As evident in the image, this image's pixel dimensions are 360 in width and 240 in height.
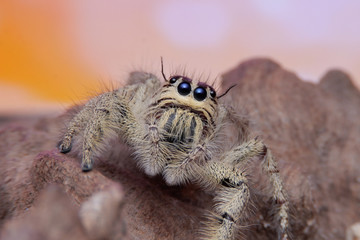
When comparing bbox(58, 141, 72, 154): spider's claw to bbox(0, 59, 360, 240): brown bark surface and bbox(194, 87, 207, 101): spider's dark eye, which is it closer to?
bbox(0, 59, 360, 240): brown bark surface

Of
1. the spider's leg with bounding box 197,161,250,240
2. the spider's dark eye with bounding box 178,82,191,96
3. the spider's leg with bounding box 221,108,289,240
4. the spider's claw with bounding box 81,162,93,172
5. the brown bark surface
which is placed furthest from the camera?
the spider's leg with bounding box 221,108,289,240

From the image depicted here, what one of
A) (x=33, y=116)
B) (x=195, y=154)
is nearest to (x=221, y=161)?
(x=195, y=154)

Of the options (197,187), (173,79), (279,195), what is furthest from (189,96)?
(279,195)

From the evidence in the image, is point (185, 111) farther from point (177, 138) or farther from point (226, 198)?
point (226, 198)

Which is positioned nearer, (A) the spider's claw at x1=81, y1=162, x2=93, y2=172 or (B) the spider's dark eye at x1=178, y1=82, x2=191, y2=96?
(A) the spider's claw at x1=81, y1=162, x2=93, y2=172

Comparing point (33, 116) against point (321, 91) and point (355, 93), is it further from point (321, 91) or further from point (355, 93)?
point (355, 93)

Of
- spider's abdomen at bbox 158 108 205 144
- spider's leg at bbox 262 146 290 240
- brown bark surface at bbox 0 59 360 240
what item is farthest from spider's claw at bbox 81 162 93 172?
spider's leg at bbox 262 146 290 240

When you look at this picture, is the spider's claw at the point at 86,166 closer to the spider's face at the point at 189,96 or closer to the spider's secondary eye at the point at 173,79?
the spider's face at the point at 189,96
